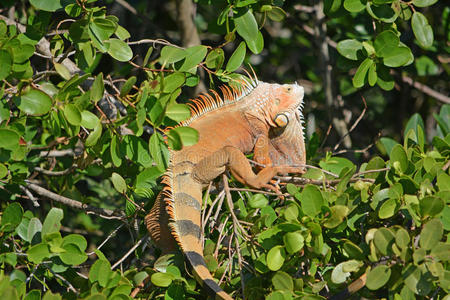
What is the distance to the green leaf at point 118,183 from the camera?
253 cm

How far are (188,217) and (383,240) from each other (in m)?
0.82

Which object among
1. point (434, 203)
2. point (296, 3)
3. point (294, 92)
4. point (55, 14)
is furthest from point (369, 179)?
point (296, 3)

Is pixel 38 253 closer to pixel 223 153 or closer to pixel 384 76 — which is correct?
pixel 223 153

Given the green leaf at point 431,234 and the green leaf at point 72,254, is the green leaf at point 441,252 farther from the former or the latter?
the green leaf at point 72,254

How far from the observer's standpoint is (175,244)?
2.56 meters

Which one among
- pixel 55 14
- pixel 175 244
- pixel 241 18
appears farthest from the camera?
pixel 55 14

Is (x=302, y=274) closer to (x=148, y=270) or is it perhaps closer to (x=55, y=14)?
(x=148, y=270)

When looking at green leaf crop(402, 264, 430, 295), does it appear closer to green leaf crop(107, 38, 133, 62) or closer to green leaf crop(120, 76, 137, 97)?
green leaf crop(120, 76, 137, 97)

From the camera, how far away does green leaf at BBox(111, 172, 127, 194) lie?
2.53 m

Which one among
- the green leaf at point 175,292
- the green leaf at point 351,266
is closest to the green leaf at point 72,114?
the green leaf at point 175,292

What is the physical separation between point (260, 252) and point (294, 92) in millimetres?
1006

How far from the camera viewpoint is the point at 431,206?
2.08 metres

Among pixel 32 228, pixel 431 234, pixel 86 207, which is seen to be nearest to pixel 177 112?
pixel 32 228

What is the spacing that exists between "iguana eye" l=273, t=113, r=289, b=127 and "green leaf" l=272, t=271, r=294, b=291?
41.7 inches
